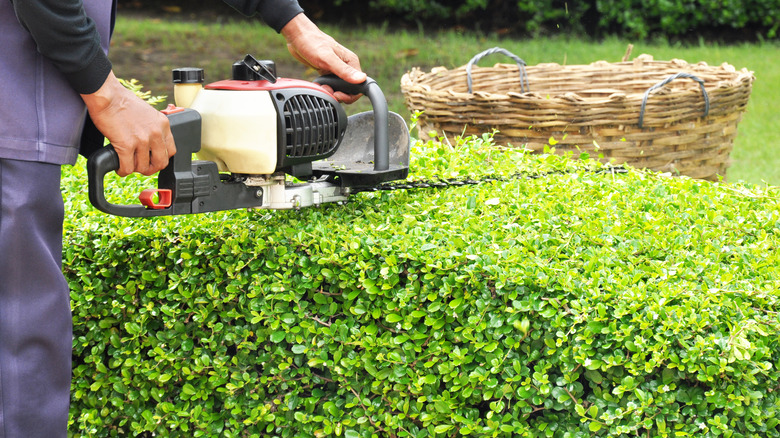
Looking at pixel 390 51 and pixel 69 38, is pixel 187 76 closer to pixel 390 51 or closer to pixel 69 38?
pixel 69 38

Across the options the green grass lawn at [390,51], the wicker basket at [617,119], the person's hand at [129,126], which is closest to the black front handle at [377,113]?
the person's hand at [129,126]

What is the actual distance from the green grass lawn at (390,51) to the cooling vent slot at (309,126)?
3.98m

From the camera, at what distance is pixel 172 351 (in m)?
1.96

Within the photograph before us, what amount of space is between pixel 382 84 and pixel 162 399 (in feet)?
16.3

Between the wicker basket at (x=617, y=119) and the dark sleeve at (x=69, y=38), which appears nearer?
the dark sleeve at (x=69, y=38)

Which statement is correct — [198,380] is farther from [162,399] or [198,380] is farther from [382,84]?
[382,84]

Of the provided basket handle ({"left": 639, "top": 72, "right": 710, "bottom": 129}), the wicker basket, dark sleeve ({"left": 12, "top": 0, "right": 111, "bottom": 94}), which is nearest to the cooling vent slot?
dark sleeve ({"left": 12, "top": 0, "right": 111, "bottom": 94})

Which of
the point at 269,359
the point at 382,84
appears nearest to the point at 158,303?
the point at 269,359

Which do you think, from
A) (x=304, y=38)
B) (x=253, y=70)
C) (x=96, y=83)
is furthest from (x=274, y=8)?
(x=96, y=83)

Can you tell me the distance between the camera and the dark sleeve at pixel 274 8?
2109mm

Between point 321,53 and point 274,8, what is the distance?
20cm

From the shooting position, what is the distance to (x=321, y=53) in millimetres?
2051

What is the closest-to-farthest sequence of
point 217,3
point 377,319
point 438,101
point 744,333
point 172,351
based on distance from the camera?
point 744,333 → point 377,319 → point 172,351 → point 438,101 → point 217,3

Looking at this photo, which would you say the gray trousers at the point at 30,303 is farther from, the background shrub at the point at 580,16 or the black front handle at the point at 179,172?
the background shrub at the point at 580,16
